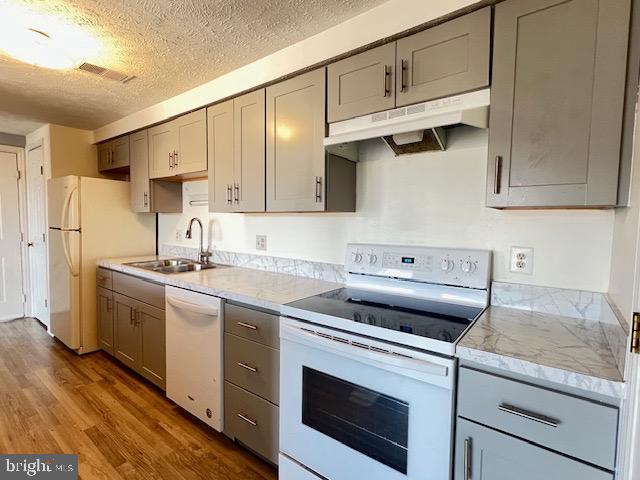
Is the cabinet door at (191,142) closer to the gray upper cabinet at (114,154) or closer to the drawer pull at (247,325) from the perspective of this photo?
the gray upper cabinet at (114,154)

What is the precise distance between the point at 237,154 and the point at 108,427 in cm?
187

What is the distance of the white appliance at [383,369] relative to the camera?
113cm

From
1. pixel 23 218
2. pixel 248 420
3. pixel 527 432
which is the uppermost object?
pixel 23 218

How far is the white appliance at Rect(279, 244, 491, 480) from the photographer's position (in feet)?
3.70

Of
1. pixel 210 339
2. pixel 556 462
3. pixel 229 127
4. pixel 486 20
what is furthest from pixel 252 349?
pixel 486 20

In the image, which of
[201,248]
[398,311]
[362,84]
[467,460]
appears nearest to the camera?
[467,460]

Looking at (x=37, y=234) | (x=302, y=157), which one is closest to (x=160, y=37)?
(x=302, y=157)

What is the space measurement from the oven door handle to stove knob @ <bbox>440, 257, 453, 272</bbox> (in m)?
0.61

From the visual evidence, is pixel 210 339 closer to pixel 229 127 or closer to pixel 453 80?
pixel 229 127

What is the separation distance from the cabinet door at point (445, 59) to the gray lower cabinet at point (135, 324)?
1964 mm

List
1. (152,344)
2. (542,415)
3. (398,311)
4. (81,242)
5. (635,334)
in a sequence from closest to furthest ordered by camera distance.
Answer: (635,334) → (542,415) → (398,311) → (152,344) → (81,242)

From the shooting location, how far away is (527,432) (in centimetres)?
96

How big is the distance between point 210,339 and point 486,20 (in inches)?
78.1

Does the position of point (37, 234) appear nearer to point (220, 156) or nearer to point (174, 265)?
point (174, 265)
